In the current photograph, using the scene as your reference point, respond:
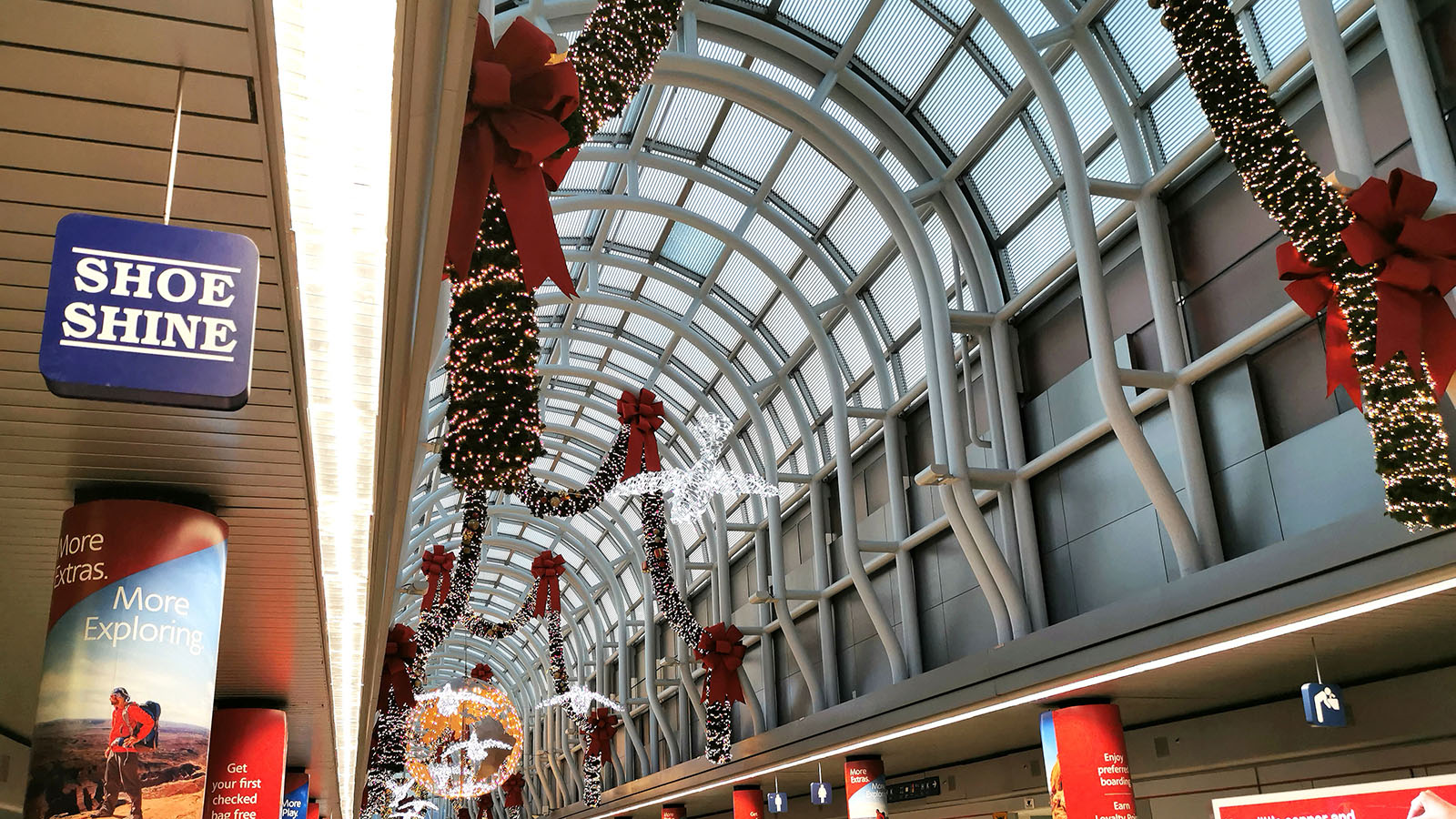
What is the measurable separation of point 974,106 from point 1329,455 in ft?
23.2

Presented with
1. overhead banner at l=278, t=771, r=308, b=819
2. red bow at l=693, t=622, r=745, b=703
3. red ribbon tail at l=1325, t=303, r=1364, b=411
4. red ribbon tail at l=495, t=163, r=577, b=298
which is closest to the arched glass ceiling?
red bow at l=693, t=622, r=745, b=703

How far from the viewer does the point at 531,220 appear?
4922 millimetres

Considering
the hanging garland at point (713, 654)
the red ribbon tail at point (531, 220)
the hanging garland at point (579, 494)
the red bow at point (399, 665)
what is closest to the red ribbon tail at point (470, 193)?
the red ribbon tail at point (531, 220)

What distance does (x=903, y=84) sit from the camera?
51.2 feet

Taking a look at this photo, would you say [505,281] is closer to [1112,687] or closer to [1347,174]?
[1347,174]

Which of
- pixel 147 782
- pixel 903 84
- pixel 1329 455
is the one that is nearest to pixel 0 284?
pixel 147 782

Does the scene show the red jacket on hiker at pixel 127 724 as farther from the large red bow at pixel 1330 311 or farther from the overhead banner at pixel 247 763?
the large red bow at pixel 1330 311

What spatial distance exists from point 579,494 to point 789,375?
831cm

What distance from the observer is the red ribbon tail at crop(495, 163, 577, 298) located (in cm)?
491

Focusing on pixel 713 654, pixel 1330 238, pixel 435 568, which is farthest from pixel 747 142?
pixel 1330 238

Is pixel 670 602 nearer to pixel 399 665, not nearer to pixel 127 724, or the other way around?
pixel 399 665

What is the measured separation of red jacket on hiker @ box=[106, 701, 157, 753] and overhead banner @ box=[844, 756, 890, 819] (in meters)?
13.7

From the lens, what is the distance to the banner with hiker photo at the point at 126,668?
5.37 meters

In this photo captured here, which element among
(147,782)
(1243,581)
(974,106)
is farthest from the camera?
(974,106)
